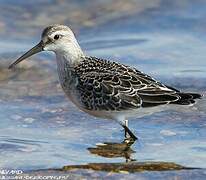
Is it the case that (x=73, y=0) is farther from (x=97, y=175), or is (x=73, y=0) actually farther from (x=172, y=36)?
(x=97, y=175)

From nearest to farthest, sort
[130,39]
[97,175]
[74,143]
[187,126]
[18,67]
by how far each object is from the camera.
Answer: [97,175] < [74,143] < [187,126] < [18,67] < [130,39]

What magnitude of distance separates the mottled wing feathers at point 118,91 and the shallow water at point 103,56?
47cm

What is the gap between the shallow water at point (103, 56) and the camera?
355 inches

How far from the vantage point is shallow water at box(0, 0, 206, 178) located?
9.02 metres

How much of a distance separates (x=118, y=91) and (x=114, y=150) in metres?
0.72

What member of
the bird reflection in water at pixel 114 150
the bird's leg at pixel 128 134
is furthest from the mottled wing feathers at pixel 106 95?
the bird reflection in water at pixel 114 150

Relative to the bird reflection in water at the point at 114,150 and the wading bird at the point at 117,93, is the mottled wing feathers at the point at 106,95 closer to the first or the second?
the wading bird at the point at 117,93

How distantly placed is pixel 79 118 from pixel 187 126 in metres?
1.47

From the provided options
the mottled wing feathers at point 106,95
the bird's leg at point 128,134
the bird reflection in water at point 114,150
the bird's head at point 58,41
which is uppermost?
the bird's head at point 58,41

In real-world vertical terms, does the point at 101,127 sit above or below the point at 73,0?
below

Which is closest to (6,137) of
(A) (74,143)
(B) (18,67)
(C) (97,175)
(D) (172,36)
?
(A) (74,143)

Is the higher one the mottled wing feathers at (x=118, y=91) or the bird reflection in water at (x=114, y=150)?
the mottled wing feathers at (x=118, y=91)

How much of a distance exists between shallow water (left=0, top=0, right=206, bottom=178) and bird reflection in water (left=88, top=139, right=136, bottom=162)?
0.08m

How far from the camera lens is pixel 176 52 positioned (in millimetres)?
13180
